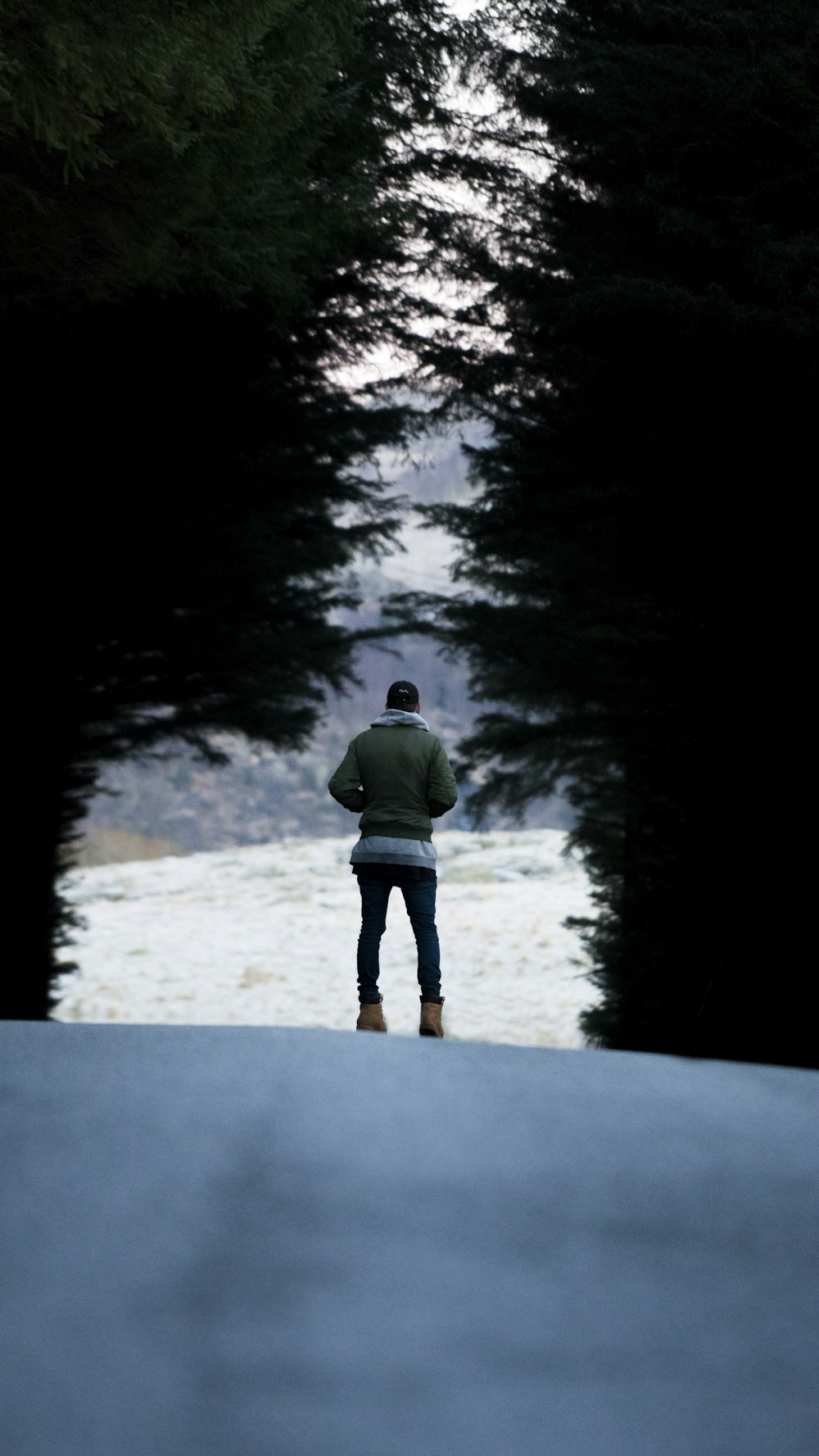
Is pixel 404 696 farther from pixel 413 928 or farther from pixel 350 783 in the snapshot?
pixel 413 928

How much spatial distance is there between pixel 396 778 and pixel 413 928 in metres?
0.79

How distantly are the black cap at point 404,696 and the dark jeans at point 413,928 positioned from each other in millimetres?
944

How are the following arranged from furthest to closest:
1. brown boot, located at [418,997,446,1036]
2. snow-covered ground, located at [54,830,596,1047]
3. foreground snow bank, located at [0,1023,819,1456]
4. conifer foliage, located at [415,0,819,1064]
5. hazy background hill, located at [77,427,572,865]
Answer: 1. snow-covered ground, located at [54,830,596,1047]
2. hazy background hill, located at [77,427,572,865]
3. conifer foliage, located at [415,0,819,1064]
4. brown boot, located at [418,997,446,1036]
5. foreground snow bank, located at [0,1023,819,1456]

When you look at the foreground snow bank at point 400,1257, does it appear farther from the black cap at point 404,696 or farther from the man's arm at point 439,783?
the black cap at point 404,696

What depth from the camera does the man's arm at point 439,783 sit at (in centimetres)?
690

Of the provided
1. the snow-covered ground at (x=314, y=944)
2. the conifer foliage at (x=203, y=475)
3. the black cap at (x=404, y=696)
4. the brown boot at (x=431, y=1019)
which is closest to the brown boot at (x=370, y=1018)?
the brown boot at (x=431, y=1019)

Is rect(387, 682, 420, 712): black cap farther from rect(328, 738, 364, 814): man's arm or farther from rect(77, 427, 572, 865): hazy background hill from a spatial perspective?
rect(77, 427, 572, 865): hazy background hill

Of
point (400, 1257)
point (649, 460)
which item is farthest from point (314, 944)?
point (400, 1257)

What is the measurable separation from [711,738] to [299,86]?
5.47 meters

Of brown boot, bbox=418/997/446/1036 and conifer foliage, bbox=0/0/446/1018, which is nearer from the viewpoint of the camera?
brown boot, bbox=418/997/446/1036

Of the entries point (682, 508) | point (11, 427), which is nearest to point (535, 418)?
point (682, 508)

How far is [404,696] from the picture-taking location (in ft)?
23.0

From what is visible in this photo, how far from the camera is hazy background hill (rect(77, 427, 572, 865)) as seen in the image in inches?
495

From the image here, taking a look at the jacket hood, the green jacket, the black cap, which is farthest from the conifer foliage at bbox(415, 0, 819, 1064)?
the green jacket
